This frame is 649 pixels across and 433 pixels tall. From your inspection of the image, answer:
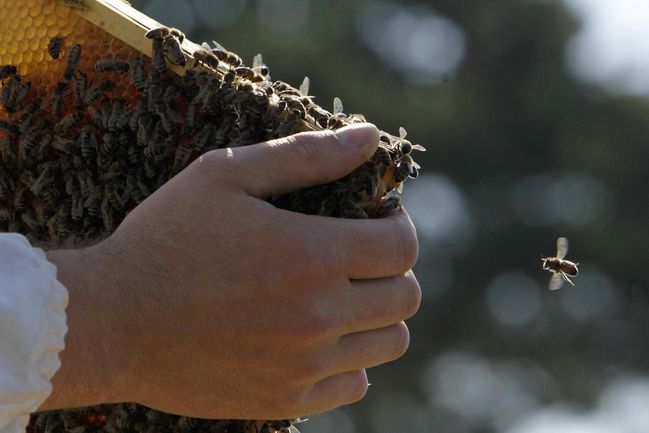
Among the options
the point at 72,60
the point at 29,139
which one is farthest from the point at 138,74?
the point at 29,139

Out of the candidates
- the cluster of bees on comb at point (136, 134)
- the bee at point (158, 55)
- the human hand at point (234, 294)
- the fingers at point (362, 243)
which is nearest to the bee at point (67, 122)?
the cluster of bees on comb at point (136, 134)

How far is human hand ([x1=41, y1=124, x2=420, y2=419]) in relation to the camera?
2.81 m

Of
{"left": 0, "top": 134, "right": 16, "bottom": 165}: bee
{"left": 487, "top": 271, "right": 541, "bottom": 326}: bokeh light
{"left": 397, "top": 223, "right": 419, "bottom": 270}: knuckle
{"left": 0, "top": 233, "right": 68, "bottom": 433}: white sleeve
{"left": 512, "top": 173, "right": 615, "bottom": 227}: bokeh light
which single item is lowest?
{"left": 0, "top": 233, "right": 68, "bottom": 433}: white sleeve

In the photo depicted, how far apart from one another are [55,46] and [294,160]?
3.78 feet

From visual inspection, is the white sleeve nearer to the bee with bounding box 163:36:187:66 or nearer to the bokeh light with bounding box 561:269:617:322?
the bee with bounding box 163:36:187:66

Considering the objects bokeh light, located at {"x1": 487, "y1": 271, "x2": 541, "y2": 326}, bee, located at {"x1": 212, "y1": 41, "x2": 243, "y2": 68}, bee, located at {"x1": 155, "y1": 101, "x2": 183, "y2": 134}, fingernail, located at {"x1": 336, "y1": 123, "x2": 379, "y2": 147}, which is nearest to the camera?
fingernail, located at {"x1": 336, "y1": 123, "x2": 379, "y2": 147}

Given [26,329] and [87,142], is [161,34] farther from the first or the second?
[26,329]

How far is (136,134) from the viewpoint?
11.6 ft

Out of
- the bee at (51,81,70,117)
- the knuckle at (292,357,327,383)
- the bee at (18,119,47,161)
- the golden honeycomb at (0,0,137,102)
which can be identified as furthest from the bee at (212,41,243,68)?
the knuckle at (292,357,327,383)

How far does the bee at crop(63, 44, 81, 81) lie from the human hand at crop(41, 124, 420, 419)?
89cm

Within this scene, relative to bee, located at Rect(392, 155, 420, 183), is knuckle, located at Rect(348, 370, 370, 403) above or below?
below

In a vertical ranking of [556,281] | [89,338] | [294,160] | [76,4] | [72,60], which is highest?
[556,281]

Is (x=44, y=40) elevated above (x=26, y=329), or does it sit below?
above

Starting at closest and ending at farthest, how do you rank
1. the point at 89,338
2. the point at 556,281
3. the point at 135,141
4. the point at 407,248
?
the point at 89,338, the point at 407,248, the point at 135,141, the point at 556,281
